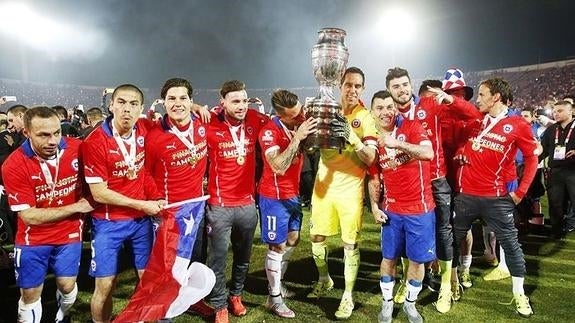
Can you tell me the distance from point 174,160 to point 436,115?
2.66 metres

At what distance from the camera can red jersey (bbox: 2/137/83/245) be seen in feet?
10.6

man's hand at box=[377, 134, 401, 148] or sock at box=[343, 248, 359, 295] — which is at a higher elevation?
man's hand at box=[377, 134, 401, 148]

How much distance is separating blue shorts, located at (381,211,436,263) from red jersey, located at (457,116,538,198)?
861 millimetres

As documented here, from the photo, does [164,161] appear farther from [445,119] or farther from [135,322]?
[445,119]

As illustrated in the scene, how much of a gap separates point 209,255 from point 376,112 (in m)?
2.01

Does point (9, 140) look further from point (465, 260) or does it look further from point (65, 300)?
point (465, 260)

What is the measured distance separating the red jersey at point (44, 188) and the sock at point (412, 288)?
2833 mm

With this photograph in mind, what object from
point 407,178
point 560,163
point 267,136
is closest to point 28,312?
point 267,136

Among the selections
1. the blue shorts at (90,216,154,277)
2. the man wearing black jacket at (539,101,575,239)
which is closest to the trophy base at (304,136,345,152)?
the blue shorts at (90,216,154,277)

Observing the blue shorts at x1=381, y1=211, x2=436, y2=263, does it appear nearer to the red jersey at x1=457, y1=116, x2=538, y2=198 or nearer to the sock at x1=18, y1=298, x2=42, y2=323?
the red jersey at x1=457, y1=116, x2=538, y2=198

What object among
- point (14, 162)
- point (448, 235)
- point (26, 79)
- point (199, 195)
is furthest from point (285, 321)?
point (26, 79)

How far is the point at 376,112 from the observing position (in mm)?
3943

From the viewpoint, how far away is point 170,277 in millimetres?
3311

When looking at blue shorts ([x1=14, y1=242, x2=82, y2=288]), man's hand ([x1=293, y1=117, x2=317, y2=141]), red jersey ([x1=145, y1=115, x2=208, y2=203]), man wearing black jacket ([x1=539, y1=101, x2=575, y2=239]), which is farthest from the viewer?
man wearing black jacket ([x1=539, y1=101, x2=575, y2=239])
